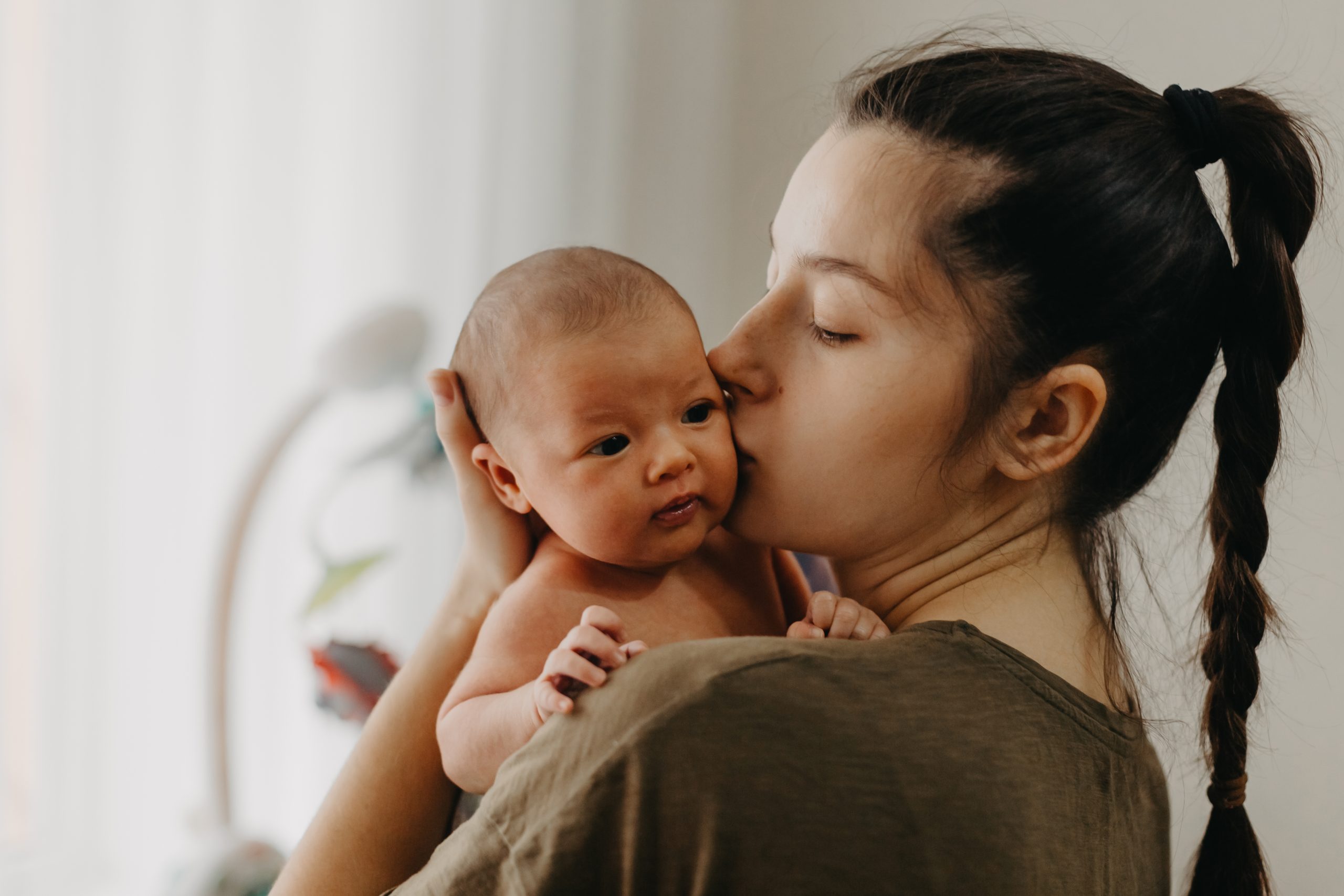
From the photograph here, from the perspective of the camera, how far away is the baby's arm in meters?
0.80

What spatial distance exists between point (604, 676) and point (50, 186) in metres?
1.07

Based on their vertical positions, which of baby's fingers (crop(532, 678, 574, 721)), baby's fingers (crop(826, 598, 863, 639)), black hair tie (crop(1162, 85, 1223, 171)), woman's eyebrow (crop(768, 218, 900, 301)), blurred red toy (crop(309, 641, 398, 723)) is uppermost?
black hair tie (crop(1162, 85, 1223, 171))

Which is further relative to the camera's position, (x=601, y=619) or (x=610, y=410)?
(x=610, y=410)

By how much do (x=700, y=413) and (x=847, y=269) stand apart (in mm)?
206

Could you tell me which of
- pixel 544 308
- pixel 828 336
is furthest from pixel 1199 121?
pixel 544 308

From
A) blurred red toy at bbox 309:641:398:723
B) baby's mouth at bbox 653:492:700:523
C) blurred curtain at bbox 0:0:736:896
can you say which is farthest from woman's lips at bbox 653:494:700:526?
blurred red toy at bbox 309:641:398:723

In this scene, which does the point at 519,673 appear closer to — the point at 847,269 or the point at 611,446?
the point at 611,446

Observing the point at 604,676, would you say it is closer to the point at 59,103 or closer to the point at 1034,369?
the point at 1034,369

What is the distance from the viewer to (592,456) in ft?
3.27

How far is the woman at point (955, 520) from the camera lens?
739 millimetres

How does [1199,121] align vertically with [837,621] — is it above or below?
above

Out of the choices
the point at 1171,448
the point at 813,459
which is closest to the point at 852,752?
the point at 813,459

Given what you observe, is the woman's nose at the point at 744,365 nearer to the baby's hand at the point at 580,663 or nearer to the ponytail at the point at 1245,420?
the baby's hand at the point at 580,663

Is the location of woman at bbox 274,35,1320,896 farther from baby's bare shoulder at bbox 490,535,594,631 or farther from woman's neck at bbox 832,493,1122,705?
baby's bare shoulder at bbox 490,535,594,631
